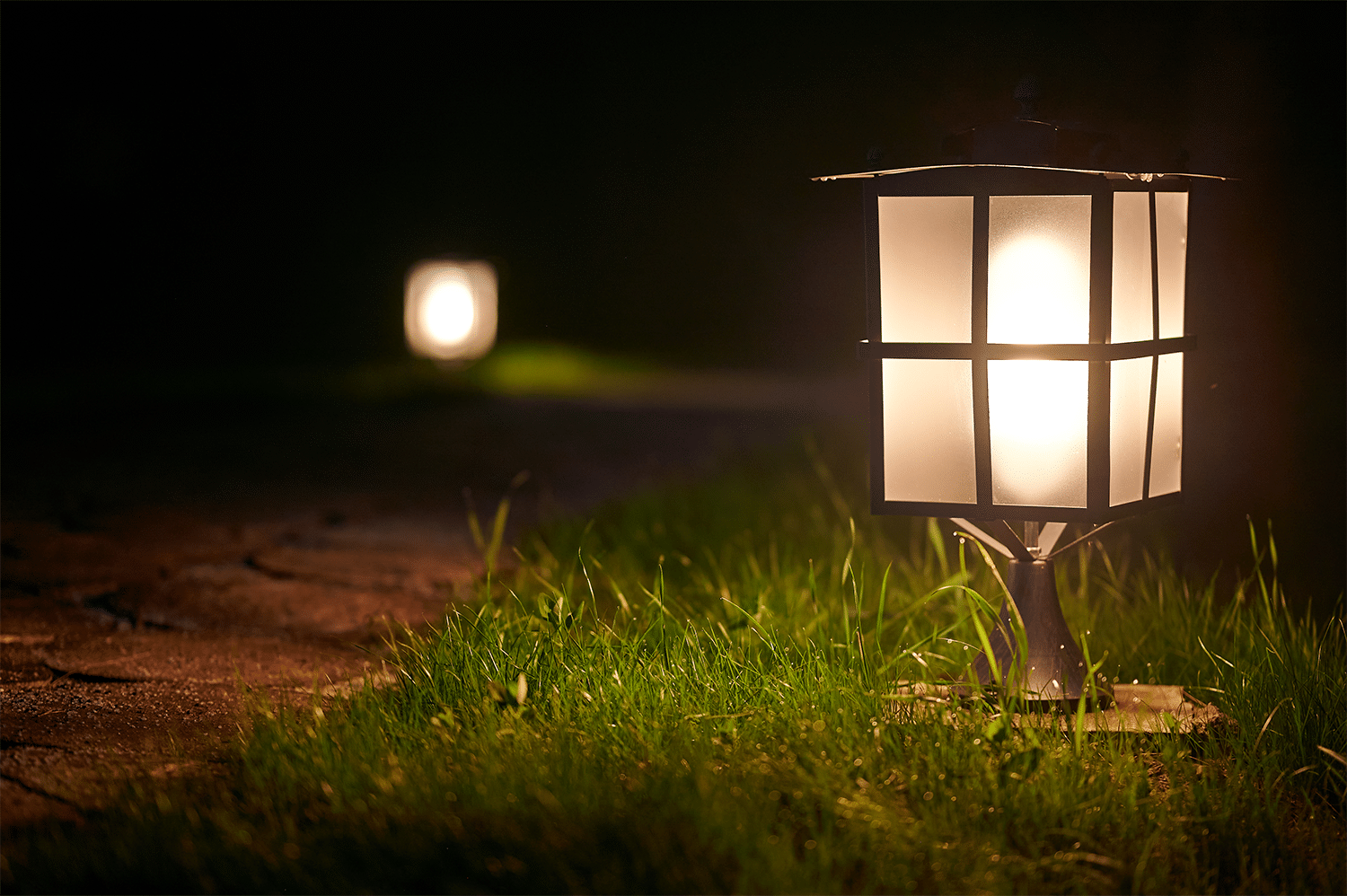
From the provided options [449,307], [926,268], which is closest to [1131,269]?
[926,268]

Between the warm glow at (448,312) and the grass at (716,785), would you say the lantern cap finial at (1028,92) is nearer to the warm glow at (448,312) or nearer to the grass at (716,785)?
the grass at (716,785)

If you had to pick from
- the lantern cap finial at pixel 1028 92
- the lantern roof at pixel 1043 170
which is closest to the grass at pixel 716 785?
the lantern roof at pixel 1043 170

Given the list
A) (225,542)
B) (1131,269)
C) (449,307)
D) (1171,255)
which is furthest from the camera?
(449,307)

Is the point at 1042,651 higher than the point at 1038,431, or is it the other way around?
the point at 1038,431

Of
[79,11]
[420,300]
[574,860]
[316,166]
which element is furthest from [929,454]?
[316,166]

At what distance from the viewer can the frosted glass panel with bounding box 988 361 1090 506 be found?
257 cm

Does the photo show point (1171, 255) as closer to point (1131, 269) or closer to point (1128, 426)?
point (1131, 269)

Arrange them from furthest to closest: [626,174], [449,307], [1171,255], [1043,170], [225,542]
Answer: [626,174] < [449,307] < [225,542] < [1171,255] < [1043,170]

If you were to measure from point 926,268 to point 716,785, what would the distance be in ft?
3.83

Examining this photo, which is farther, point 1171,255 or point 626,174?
point 626,174

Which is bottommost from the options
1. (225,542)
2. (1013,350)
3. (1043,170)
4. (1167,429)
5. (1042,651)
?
(225,542)

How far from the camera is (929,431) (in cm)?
267

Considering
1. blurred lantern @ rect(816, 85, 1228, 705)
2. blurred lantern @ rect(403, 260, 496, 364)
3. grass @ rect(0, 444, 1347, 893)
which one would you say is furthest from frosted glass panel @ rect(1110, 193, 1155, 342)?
blurred lantern @ rect(403, 260, 496, 364)

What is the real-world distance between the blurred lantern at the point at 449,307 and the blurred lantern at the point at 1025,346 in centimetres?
859
